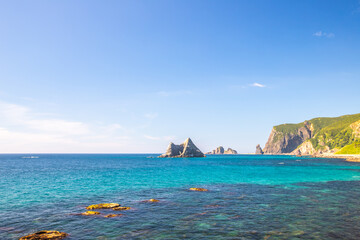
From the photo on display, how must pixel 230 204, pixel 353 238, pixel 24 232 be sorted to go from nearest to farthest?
1. pixel 353 238
2. pixel 24 232
3. pixel 230 204

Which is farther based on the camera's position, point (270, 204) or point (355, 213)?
point (270, 204)

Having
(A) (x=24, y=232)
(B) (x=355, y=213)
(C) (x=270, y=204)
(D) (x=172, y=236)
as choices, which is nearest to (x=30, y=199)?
(A) (x=24, y=232)

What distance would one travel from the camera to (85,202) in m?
35.7

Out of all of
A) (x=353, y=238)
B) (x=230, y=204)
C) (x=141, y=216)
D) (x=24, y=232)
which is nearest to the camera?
(x=353, y=238)

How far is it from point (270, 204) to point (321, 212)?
269 inches

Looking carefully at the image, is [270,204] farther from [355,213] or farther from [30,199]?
[30,199]

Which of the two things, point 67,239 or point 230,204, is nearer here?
point 67,239

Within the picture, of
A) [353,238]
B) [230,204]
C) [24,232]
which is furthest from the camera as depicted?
[230,204]

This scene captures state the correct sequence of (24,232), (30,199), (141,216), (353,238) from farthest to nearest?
(30,199) → (141,216) → (24,232) → (353,238)

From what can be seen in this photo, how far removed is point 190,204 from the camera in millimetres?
33812

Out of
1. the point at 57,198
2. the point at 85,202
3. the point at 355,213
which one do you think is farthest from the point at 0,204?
the point at 355,213

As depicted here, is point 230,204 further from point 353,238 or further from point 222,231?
point 353,238

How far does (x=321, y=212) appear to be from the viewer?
94.2ft

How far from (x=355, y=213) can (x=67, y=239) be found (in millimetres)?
33405
